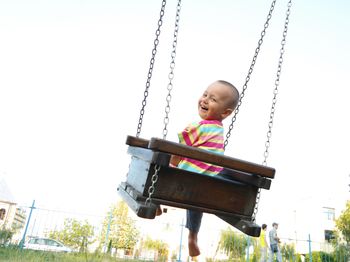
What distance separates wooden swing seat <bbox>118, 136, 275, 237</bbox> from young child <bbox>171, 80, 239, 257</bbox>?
242 millimetres

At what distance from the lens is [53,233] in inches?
452

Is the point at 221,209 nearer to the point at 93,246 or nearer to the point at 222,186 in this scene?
the point at 222,186

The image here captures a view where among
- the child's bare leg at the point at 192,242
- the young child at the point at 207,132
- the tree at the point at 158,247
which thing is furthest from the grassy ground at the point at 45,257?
the young child at the point at 207,132

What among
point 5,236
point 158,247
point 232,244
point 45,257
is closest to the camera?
point 45,257

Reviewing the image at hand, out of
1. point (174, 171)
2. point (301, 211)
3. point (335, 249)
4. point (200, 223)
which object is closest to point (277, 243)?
point (335, 249)

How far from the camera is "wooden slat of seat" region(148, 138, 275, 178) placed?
182 cm

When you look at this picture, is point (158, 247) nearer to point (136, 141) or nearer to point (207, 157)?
point (136, 141)

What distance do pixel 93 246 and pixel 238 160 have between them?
23.5 feet

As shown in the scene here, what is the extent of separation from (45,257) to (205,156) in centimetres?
683

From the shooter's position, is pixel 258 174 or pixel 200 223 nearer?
pixel 258 174

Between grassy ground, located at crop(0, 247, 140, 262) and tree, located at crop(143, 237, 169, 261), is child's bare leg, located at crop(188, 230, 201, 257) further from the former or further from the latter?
tree, located at crop(143, 237, 169, 261)

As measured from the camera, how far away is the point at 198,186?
6.93 ft

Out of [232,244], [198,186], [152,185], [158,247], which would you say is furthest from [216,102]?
[232,244]

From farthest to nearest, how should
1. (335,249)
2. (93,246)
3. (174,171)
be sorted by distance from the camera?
(335,249) → (93,246) → (174,171)
